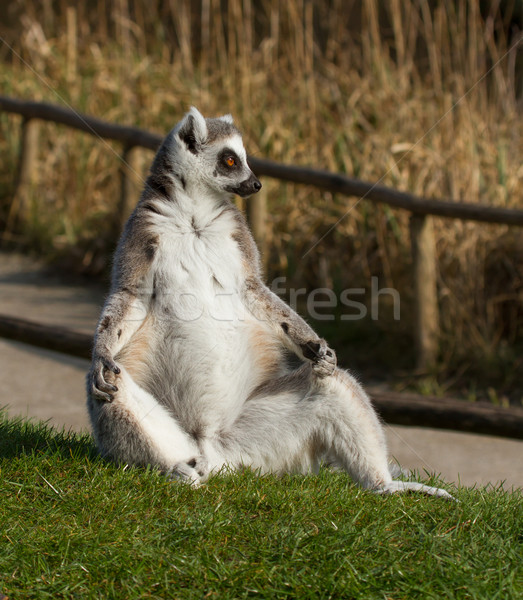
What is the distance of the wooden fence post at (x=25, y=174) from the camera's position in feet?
31.8

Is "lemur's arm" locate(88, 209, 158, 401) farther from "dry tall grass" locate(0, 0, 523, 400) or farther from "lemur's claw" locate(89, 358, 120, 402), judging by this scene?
"dry tall grass" locate(0, 0, 523, 400)

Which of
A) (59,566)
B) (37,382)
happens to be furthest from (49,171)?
(59,566)

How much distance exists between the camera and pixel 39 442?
3.53 metres

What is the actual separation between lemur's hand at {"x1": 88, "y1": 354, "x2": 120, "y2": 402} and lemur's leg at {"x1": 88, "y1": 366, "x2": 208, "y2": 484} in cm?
3

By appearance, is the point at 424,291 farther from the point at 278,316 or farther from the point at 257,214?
the point at 278,316

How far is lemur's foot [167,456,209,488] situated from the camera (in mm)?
3023

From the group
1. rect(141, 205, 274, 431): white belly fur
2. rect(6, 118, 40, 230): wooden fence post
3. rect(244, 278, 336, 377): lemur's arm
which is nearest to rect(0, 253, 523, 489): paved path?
rect(6, 118, 40, 230): wooden fence post

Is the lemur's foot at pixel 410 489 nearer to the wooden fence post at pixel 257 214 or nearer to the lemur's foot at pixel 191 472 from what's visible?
the lemur's foot at pixel 191 472

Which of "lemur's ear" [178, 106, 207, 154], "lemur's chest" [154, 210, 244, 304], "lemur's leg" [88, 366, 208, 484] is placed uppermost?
"lemur's ear" [178, 106, 207, 154]

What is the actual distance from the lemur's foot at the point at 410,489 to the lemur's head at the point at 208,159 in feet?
4.45

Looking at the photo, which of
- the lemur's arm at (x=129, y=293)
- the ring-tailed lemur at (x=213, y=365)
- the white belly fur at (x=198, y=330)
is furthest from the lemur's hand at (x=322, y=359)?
the lemur's arm at (x=129, y=293)

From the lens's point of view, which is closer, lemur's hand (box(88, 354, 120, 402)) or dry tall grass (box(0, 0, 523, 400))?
lemur's hand (box(88, 354, 120, 402))

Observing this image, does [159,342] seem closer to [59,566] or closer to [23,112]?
[59,566]

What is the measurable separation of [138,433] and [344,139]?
5.96 m
